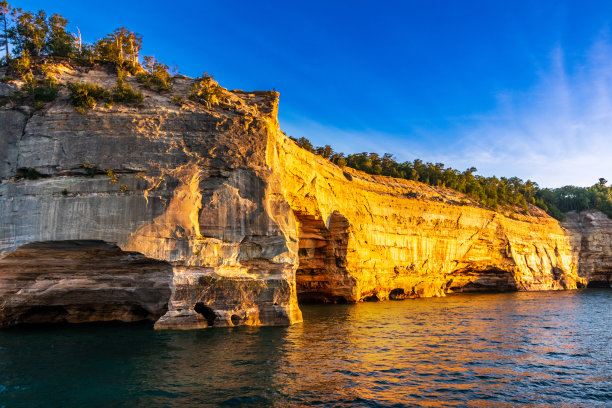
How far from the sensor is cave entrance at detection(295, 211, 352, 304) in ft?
115

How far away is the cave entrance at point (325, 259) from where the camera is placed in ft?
115

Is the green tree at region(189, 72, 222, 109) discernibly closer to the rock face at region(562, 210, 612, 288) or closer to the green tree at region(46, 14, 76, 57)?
the green tree at region(46, 14, 76, 57)

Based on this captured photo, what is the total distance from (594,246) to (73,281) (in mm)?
74802

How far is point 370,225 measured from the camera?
40719 mm

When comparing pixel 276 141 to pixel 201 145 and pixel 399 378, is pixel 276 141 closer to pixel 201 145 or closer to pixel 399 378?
pixel 201 145

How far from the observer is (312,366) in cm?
1469

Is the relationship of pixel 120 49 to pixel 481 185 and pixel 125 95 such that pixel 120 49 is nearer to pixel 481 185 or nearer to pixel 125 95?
pixel 125 95

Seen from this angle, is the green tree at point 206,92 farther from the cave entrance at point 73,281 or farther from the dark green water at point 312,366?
the dark green water at point 312,366

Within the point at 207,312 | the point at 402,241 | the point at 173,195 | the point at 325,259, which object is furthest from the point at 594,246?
the point at 173,195

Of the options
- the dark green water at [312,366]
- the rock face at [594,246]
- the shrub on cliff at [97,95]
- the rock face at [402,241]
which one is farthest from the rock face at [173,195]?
the rock face at [594,246]

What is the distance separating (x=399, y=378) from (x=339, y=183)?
27.1m

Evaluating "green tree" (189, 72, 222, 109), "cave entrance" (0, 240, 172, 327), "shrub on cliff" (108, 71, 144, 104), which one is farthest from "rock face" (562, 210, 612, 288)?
"shrub on cliff" (108, 71, 144, 104)

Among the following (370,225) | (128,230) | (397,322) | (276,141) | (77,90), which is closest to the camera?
(128,230)

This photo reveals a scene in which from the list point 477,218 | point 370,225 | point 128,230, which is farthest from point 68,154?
point 477,218
